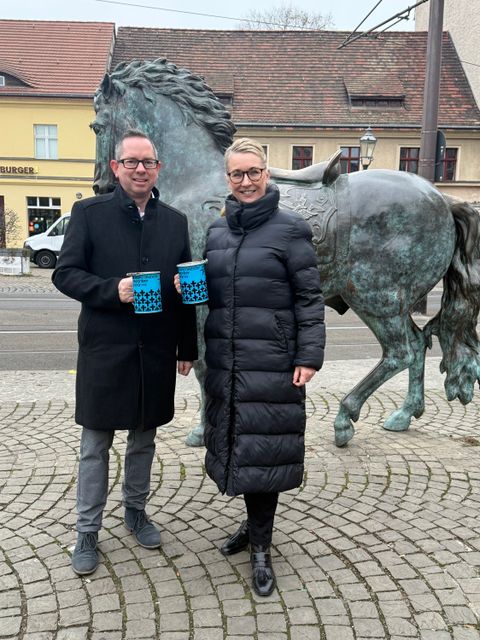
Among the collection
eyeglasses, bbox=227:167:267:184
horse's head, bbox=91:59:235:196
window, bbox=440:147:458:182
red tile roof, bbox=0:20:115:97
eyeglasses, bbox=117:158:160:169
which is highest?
red tile roof, bbox=0:20:115:97

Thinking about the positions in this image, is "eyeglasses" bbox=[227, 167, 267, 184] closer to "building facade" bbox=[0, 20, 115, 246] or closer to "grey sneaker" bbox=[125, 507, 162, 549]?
"grey sneaker" bbox=[125, 507, 162, 549]

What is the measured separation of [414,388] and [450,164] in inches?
972

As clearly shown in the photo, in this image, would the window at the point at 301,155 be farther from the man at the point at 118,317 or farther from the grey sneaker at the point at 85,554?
the grey sneaker at the point at 85,554

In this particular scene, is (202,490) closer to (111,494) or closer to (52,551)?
(111,494)

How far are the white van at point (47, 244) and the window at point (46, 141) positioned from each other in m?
8.42

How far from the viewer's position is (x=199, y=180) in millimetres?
3986

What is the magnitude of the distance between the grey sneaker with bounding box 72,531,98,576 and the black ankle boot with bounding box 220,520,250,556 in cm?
63

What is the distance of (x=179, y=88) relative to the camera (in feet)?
12.8

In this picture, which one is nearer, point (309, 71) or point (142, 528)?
point (142, 528)

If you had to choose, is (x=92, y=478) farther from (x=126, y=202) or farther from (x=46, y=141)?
(x=46, y=141)

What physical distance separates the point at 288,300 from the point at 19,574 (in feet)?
5.83

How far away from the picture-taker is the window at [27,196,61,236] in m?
28.1

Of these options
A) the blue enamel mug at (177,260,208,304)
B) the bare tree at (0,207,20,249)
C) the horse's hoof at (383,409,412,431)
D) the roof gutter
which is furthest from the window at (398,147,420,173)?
the blue enamel mug at (177,260,208,304)

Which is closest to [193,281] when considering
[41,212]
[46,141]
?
[41,212]
